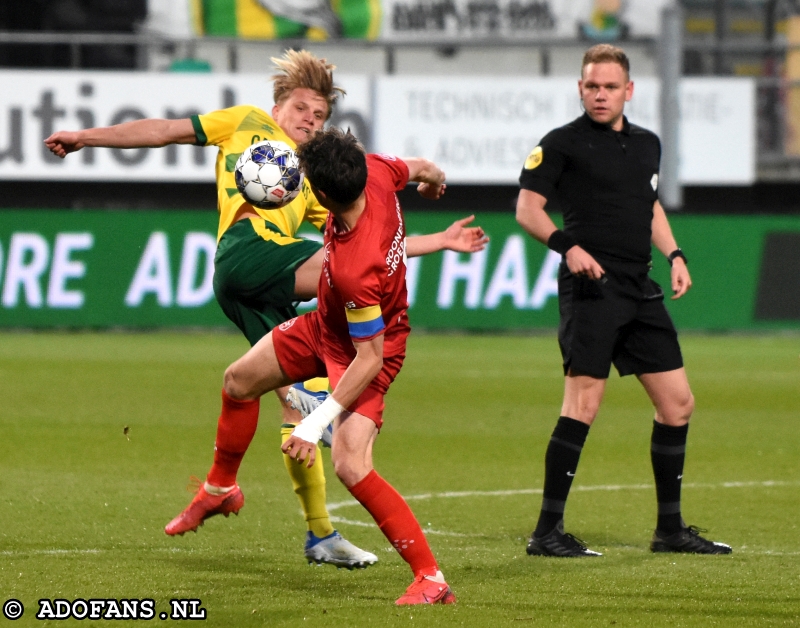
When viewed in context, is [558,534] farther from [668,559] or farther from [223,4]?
[223,4]

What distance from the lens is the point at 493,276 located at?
17906 millimetres

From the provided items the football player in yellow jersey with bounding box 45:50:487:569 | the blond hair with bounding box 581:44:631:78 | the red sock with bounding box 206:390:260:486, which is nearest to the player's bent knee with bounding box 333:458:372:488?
the football player in yellow jersey with bounding box 45:50:487:569

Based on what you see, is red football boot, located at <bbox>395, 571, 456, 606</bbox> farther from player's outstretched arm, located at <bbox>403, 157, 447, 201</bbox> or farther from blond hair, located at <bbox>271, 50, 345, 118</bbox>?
blond hair, located at <bbox>271, 50, 345, 118</bbox>

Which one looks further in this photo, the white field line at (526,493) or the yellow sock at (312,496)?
the white field line at (526,493)

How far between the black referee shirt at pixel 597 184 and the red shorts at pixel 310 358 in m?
1.25

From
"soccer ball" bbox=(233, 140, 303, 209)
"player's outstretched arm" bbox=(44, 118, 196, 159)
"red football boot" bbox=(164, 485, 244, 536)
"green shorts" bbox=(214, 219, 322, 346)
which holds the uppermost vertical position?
"player's outstretched arm" bbox=(44, 118, 196, 159)

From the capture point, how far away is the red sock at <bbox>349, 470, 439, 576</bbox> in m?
5.08

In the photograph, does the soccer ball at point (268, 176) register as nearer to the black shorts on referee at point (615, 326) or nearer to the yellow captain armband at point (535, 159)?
the yellow captain armband at point (535, 159)

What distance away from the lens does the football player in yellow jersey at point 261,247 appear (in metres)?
5.96

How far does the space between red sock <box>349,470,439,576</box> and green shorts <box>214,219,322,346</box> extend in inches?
52.2

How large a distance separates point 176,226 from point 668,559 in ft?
40.6

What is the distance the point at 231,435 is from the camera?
5953 millimetres

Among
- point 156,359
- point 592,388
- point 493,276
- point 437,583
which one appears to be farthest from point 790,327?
point 437,583

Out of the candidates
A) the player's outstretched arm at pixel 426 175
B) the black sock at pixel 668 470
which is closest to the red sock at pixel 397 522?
the player's outstretched arm at pixel 426 175
